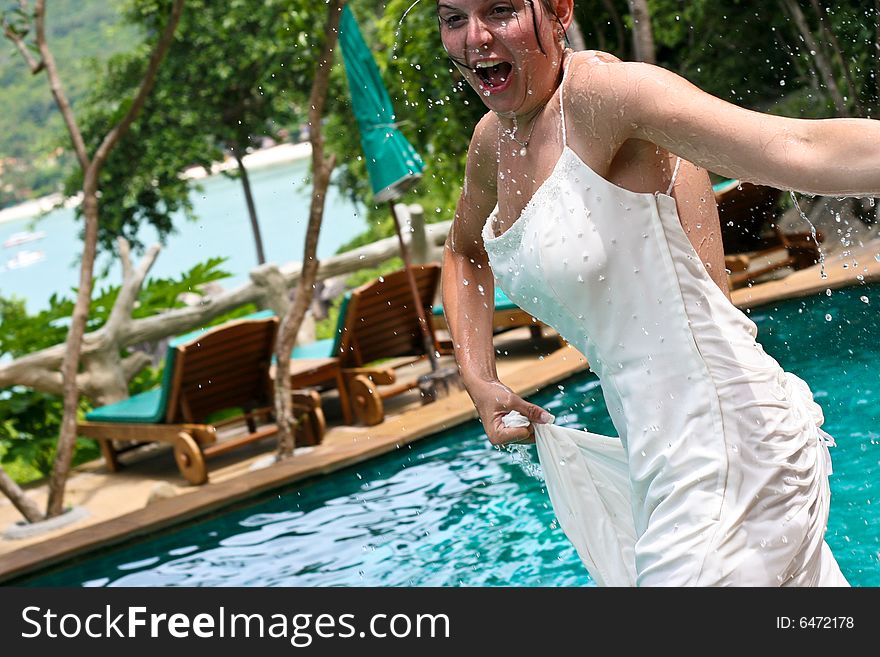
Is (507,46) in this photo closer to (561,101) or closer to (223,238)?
(561,101)

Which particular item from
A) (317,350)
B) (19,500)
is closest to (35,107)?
(317,350)

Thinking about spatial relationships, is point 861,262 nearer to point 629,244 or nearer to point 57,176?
point 629,244

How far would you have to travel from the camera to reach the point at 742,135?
146cm

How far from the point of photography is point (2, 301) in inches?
490

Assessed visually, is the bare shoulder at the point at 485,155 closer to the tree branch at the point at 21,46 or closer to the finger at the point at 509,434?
the finger at the point at 509,434

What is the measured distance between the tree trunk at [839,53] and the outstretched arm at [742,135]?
8.96m

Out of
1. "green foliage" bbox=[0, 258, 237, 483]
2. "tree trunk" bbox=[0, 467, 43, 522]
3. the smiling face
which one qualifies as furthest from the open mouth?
"green foliage" bbox=[0, 258, 237, 483]

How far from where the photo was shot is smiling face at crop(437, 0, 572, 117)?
1.74 meters

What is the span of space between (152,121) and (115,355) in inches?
507

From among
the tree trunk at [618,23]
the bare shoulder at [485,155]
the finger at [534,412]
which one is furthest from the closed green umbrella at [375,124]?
the finger at [534,412]

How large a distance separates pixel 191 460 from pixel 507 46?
17.7 feet
